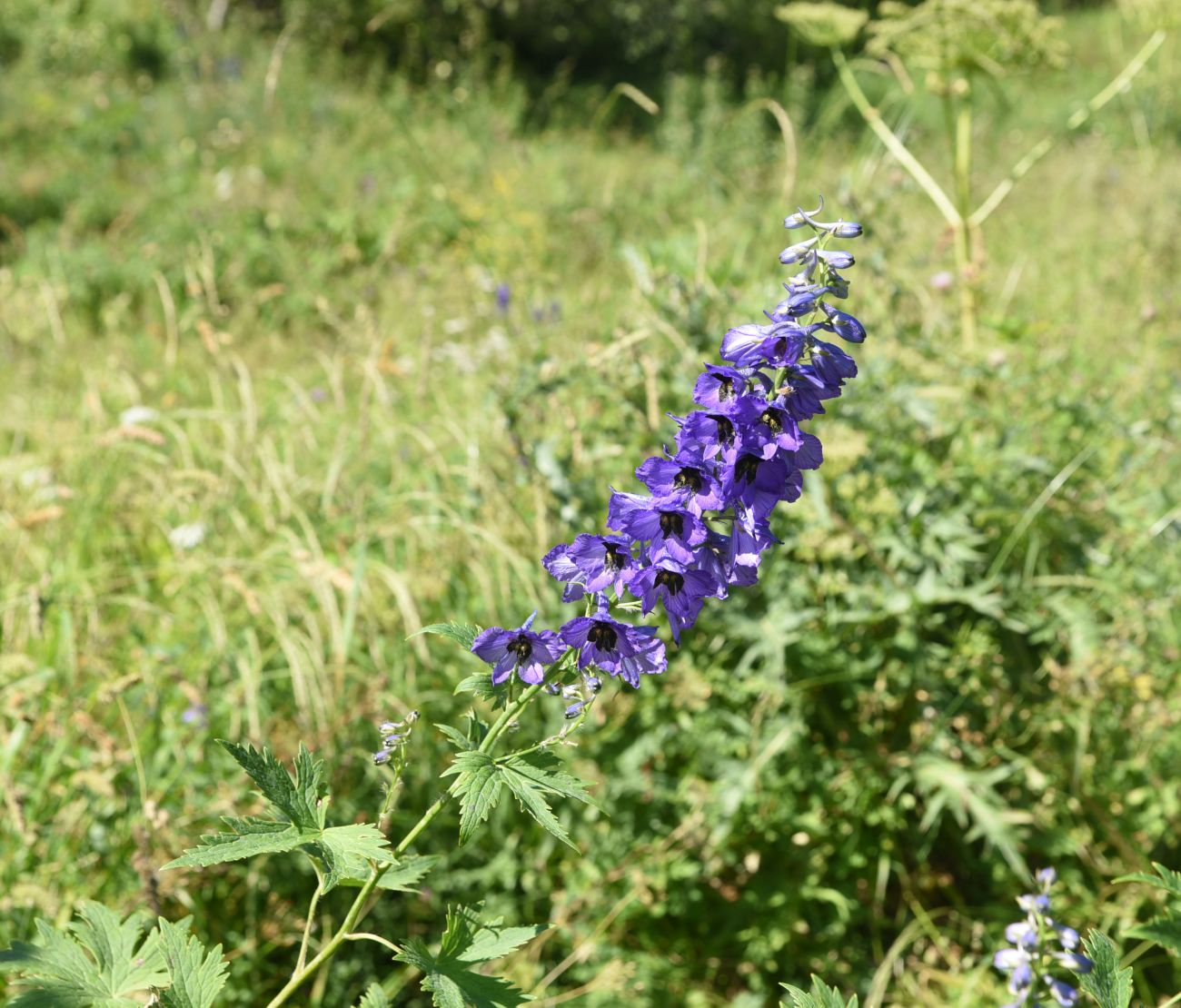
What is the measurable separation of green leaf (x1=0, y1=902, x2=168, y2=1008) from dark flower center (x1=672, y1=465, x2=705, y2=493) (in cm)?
90

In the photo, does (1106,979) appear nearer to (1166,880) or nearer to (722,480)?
(1166,880)

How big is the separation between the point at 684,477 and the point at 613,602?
0.18 metres

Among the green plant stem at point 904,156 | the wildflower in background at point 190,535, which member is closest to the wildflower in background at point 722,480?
the wildflower in background at point 190,535

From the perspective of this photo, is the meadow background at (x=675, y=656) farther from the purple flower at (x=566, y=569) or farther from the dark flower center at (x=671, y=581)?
the dark flower center at (x=671, y=581)

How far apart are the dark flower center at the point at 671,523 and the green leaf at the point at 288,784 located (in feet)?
1.66

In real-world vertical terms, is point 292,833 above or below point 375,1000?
above

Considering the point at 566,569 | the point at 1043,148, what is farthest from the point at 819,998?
the point at 1043,148

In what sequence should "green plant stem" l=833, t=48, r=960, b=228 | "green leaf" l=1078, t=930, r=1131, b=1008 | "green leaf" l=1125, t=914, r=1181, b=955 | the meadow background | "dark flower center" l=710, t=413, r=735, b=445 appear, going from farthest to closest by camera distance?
"green plant stem" l=833, t=48, r=960, b=228 < the meadow background < "green leaf" l=1125, t=914, r=1181, b=955 < "green leaf" l=1078, t=930, r=1131, b=1008 < "dark flower center" l=710, t=413, r=735, b=445

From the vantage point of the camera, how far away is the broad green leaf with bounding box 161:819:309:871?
1.13m

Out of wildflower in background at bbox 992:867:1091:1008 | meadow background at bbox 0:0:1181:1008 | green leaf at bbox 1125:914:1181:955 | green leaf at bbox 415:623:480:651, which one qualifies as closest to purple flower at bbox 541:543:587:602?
green leaf at bbox 415:623:480:651

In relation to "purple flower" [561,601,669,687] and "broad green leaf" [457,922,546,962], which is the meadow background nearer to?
"broad green leaf" [457,922,546,962]

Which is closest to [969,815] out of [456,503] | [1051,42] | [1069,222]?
[456,503]

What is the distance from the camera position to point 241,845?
1167 millimetres

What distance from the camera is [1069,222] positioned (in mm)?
6758
